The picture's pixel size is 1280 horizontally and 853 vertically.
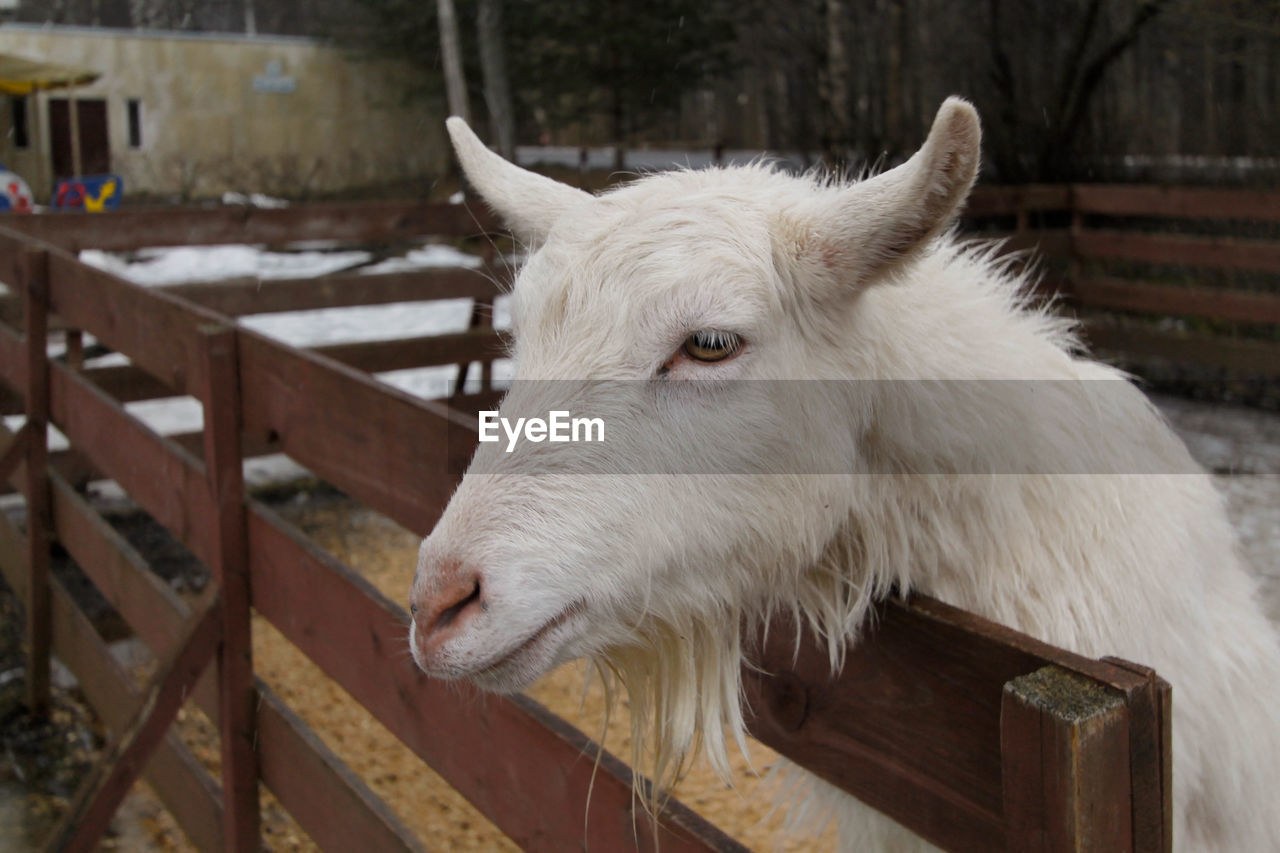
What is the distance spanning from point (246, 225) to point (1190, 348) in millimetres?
6547

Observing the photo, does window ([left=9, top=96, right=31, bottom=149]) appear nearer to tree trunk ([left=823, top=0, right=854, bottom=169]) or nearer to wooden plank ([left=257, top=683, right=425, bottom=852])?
tree trunk ([left=823, top=0, right=854, bottom=169])

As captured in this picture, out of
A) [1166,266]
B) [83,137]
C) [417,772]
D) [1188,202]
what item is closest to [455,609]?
[417,772]

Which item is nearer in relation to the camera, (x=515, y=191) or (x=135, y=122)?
(x=515, y=191)

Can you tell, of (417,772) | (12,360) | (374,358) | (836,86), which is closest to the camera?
(417,772)

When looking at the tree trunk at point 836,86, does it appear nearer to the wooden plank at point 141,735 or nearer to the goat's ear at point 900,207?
the wooden plank at point 141,735

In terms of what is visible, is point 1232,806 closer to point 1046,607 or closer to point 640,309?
Answer: point 1046,607

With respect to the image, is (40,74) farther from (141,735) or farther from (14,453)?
(141,735)

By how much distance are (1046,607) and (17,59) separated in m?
11.9

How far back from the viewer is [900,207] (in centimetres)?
137

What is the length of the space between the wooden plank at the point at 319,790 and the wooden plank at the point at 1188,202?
710 cm

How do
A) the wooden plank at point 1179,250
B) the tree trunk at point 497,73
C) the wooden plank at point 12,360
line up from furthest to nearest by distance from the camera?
the tree trunk at point 497,73, the wooden plank at point 1179,250, the wooden plank at point 12,360

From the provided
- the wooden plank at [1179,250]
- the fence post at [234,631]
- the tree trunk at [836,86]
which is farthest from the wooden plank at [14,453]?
the wooden plank at [1179,250]

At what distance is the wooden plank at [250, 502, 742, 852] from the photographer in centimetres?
160

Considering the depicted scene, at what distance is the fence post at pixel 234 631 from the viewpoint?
2.62 m
